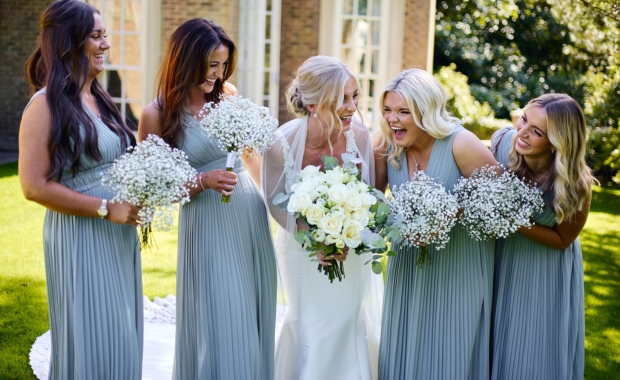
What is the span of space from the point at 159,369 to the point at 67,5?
2994 millimetres

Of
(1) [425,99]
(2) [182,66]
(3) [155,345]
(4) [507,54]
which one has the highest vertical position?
(4) [507,54]

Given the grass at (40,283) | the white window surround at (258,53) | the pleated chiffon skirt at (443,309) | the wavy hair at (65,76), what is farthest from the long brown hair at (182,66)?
the white window surround at (258,53)

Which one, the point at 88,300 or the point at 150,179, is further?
the point at 88,300

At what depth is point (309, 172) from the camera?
427 centimetres

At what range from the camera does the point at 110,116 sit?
4008mm

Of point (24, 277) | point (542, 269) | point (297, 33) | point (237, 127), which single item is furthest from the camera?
point (297, 33)

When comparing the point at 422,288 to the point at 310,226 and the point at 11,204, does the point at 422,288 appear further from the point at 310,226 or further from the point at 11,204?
the point at 11,204

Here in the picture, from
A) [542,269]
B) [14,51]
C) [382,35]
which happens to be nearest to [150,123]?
[542,269]

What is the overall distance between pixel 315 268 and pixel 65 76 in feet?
6.51

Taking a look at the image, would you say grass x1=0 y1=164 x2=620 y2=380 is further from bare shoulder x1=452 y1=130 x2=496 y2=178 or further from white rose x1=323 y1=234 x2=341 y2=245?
white rose x1=323 y1=234 x2=341 y2=245

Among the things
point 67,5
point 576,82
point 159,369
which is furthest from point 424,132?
point 576,82

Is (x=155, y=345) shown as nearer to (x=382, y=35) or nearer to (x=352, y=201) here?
(x=352, y=201)

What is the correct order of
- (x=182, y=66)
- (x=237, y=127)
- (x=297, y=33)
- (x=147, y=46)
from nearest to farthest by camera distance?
(x=237, y=127) < (x=182, y=66) < (x=147, y=46) < (x=297, y=33)

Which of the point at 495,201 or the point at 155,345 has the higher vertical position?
the point at 495,201
